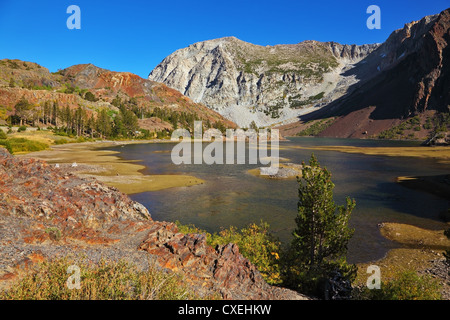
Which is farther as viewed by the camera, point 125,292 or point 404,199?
point 404,199

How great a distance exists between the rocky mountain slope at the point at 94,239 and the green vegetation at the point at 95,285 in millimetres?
1075

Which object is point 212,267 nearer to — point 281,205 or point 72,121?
point 281,205

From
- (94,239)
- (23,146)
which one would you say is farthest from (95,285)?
(23,146)

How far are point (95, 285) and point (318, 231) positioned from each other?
1400 centimetres

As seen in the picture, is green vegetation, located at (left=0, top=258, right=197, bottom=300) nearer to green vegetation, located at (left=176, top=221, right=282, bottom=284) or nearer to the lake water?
green vegetation, located at (left=176, top=221, right=282, bottom=284)

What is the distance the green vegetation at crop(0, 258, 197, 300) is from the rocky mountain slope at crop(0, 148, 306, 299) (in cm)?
108

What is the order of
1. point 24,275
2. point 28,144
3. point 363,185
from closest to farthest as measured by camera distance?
1. point 24,275
2. point 363,185
3. point 28,144

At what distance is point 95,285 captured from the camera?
880 centimetres

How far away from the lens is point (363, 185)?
4641 cm

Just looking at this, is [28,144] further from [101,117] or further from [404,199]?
[404,199]

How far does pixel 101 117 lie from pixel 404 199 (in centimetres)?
14945

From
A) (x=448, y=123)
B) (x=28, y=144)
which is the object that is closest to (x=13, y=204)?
(x=28, y=144)

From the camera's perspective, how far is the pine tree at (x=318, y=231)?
1608cm

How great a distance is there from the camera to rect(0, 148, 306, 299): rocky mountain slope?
11.7 metres
